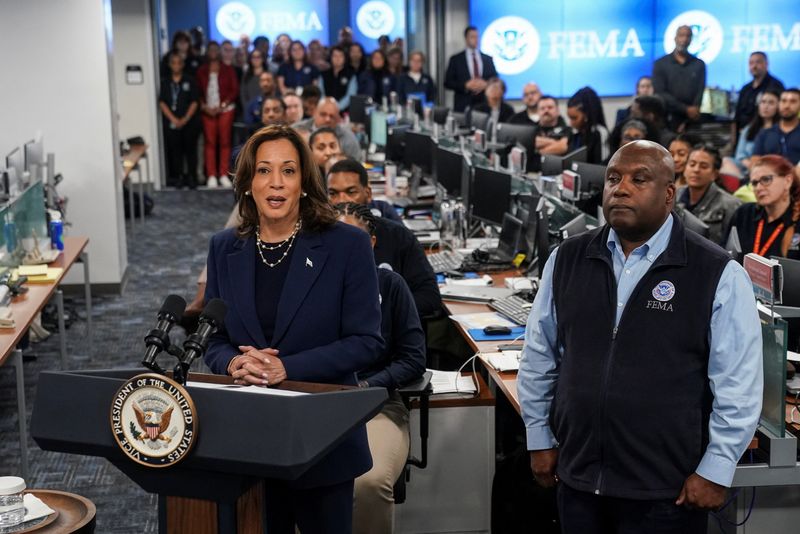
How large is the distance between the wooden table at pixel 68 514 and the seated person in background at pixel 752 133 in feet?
25.2

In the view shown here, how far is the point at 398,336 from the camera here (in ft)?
12.8

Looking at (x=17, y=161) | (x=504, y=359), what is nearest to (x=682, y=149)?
(x=504, y=359)

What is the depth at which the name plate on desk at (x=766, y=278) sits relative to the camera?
9.45 feet

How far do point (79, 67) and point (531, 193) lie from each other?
3.76m

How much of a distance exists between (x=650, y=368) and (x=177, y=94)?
12.3m

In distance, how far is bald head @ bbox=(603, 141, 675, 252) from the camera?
2561 mm

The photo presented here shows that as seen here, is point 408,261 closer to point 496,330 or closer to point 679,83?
point 496,330

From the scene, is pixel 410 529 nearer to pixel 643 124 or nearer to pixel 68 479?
pixel 68 479

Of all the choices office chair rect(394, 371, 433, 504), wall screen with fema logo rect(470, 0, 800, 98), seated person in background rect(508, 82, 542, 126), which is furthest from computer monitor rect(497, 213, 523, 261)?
wall screen with fema logo rect(470, 0, 800, 98)

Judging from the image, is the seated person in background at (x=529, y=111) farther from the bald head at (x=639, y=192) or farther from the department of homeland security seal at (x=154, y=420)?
the department of homeland security seal at (x=154, y=420)

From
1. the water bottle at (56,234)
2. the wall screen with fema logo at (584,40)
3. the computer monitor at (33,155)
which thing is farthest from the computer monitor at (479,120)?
the water bottle at (56,234)

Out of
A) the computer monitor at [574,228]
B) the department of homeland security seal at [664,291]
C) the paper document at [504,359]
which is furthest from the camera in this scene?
the computer monitor at [574,228]

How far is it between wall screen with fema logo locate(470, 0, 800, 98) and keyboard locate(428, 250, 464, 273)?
343 inches

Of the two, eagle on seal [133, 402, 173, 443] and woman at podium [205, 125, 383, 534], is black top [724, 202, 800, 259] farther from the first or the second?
eagle on seal [133, 402, 173, 443]
